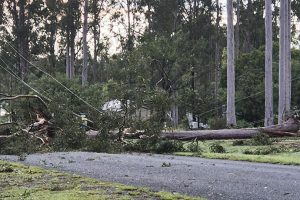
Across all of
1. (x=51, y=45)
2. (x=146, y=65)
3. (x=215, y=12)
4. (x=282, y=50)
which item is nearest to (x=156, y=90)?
(x=282, y=50)

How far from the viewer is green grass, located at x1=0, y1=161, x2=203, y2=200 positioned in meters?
6.49

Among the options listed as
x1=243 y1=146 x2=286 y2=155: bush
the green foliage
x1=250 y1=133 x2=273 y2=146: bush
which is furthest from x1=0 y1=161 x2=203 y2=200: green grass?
x1=250 y1=133 x2=273 y2=146: bush

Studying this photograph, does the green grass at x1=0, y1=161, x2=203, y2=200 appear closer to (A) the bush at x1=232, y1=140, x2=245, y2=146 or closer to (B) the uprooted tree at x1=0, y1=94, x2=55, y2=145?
(B) the uprooted tree at x1=0, y1=94, x2=55, y2=145

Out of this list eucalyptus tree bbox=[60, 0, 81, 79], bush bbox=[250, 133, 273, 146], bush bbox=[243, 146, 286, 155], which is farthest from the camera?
eucalyptus tree bbox=[60, 0, 81, 79]

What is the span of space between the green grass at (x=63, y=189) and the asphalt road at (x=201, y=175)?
0.41m

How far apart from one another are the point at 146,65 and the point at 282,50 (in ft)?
29.4

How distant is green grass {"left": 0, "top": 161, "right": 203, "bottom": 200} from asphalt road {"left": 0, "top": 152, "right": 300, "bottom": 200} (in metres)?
0.41

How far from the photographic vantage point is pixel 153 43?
1319 inches

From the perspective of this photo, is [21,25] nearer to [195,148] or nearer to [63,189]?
[195,148]

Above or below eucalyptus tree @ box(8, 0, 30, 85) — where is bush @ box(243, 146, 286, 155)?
below

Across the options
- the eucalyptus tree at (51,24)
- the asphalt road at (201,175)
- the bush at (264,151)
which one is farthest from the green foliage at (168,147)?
the eucalyptus tree at (51,24)

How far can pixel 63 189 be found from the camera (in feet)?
23.6

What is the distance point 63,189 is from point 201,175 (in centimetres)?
249

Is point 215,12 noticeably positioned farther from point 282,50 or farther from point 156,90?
point 156,90
